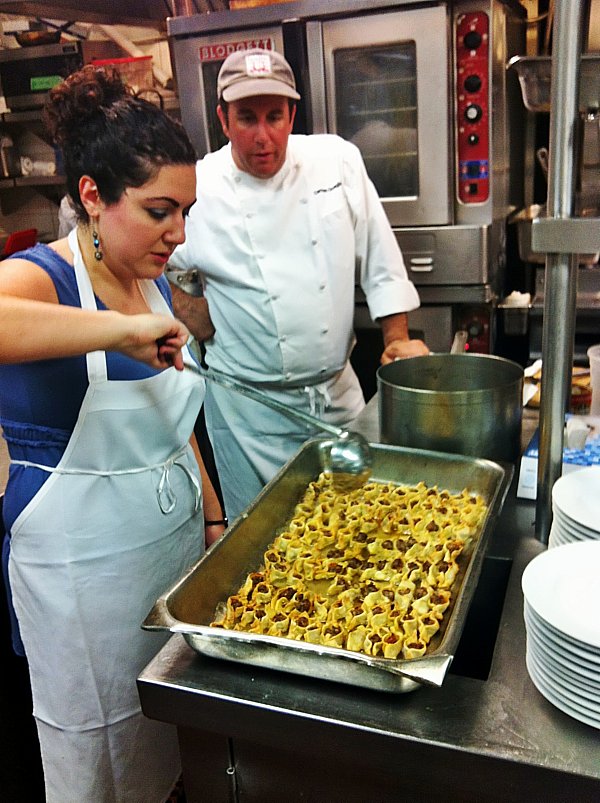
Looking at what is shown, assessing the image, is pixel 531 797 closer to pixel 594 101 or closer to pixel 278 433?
pixel 594 101

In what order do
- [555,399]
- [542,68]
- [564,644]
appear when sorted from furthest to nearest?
[542,68] < [555,399] < [564,644]

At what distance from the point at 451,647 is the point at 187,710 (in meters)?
0.34

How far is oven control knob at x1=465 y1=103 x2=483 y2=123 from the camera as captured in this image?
8.04 feet

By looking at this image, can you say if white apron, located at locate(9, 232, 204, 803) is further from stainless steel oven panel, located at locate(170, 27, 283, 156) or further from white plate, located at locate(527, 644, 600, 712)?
stainless steel oven panel, located at locate(170, 27, 283, 156)

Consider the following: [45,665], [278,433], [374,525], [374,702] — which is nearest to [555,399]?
[374,525]

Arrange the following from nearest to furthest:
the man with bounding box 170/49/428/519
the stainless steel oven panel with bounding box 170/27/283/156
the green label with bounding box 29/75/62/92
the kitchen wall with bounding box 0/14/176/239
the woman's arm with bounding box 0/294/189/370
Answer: the woman's arm with bounding box 0/294/189/370 < the man with bounding box 170/49/428/519 < the stainless steel oven panel with bounding box 170/27/283/156 < the green label with bounding box 29/75/62/92 < the kitchen wall with bounding box 0/14/176/239

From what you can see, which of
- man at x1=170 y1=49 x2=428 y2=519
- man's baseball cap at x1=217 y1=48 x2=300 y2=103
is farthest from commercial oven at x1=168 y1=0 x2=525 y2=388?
man's baseball cap at x1=217 y1=48 x2=300 y2=103

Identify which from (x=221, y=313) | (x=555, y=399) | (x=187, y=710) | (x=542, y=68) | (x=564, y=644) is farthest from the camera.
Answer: (x=221, y=313)

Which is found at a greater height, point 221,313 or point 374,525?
point 221,313

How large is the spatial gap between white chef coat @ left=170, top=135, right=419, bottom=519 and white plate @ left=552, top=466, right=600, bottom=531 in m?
1.29

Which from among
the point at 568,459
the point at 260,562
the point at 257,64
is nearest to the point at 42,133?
the point at 257,64

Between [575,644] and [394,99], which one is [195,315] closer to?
[394,99]

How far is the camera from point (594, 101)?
95 cm

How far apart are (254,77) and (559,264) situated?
1.37 m
